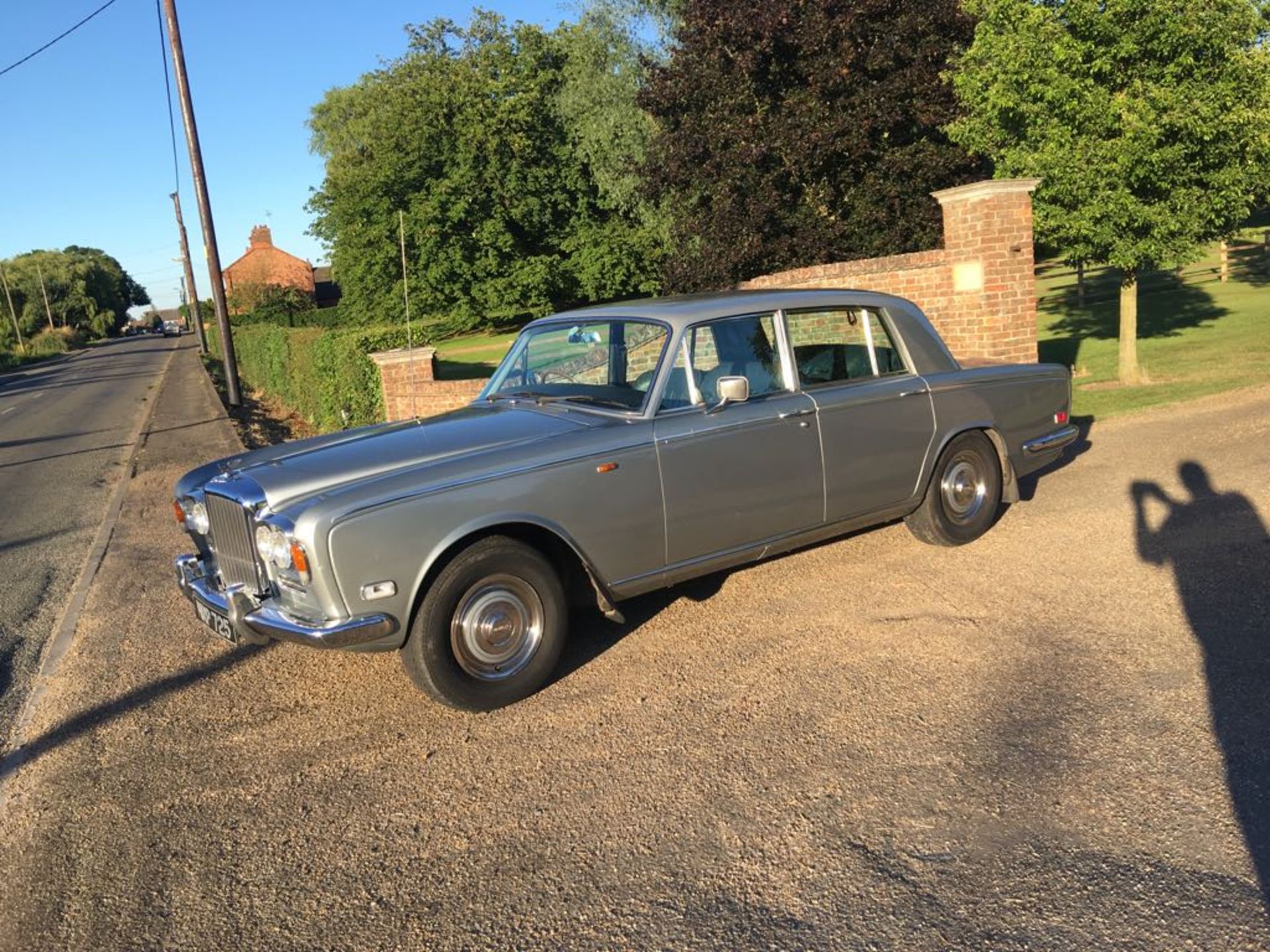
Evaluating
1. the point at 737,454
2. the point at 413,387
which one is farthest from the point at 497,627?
the point at 413,387

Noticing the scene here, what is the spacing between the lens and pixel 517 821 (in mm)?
3449

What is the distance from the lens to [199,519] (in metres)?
4.75

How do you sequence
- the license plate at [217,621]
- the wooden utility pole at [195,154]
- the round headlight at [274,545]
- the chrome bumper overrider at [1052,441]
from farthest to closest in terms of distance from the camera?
1. the wooden utility pole at [195,154]
2. the chrome bumper overrider at [1052,441]
3. the license plate at [217,621]
4. the round headlight at [274,545]

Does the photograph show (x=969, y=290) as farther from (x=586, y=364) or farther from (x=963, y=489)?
(x=586, y=364)

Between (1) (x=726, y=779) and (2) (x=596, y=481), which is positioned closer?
(1) (x=726, y=779)

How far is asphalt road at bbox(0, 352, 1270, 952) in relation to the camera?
2883mm

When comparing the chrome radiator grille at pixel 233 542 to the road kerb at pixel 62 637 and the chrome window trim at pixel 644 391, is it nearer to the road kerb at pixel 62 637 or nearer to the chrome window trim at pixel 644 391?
the road kerb at pixel 62 637

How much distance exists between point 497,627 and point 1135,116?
31.5 feet

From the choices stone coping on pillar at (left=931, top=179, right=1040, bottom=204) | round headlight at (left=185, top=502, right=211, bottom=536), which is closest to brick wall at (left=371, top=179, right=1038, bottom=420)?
stone coping on pillar at (left=931, top=179, right=1040, bottom=204)

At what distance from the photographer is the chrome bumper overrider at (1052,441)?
645cm

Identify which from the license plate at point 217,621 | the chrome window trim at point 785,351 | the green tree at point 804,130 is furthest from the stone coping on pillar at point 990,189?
the license plate at point 217,621

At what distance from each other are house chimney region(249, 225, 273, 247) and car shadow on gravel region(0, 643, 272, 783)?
261 ft

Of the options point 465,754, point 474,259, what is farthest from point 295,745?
point 474,259

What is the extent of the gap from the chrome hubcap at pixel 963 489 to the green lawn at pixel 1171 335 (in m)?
4.77
